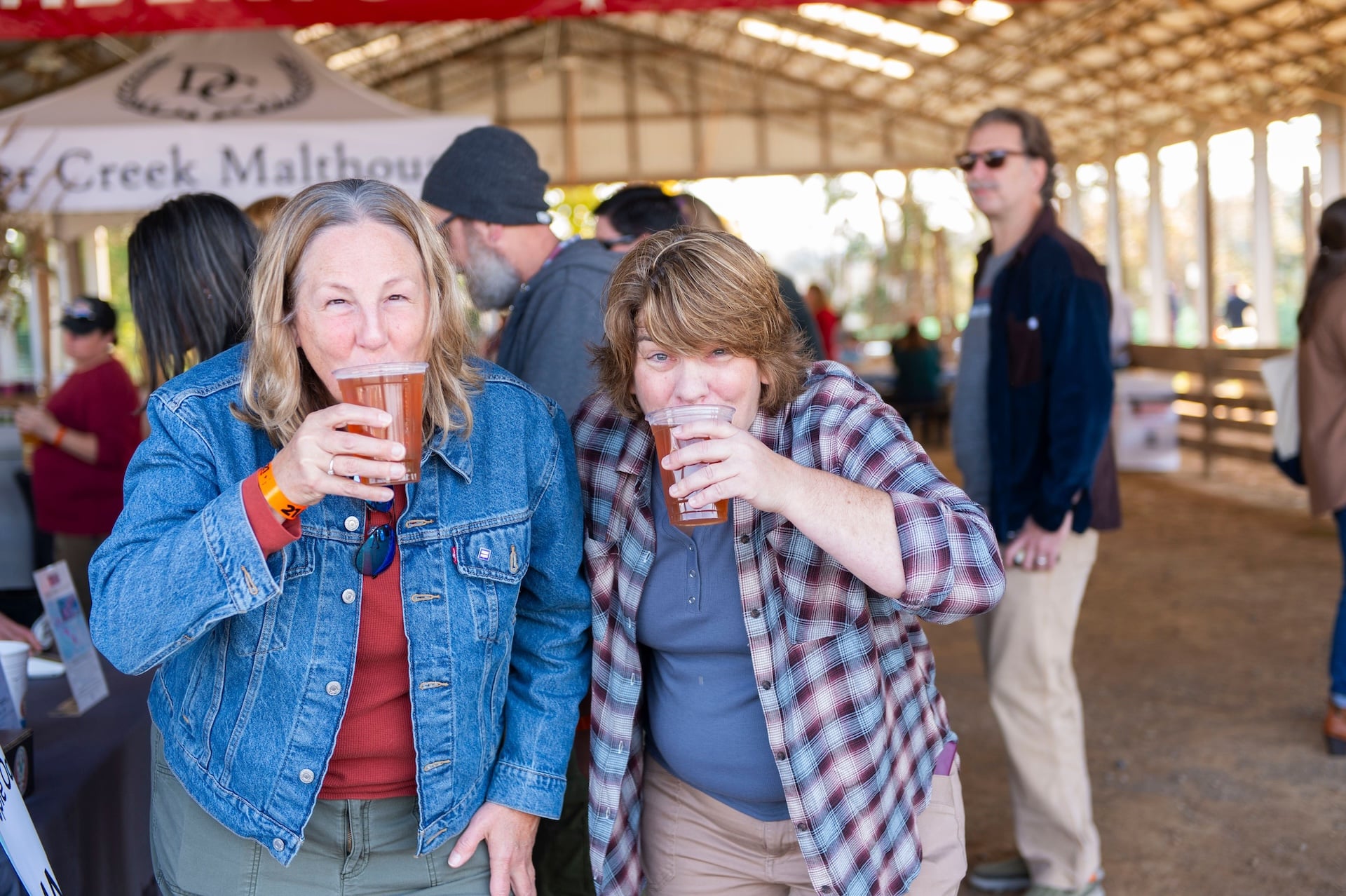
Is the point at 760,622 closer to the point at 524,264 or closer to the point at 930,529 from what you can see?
the point at 930,529

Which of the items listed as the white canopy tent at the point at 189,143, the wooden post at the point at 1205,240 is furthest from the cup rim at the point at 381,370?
the wooden post at the point at 1205,240

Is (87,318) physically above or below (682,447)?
above

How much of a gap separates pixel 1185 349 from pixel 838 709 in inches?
439

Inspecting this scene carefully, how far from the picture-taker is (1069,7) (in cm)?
1462

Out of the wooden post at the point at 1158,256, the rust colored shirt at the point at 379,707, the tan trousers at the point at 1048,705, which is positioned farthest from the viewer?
the wooden post at the point at 1158,256

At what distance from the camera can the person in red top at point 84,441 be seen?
4477 mm

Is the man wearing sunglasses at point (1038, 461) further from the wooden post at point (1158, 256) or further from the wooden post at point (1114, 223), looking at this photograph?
the wooden post at point (1114, 223)

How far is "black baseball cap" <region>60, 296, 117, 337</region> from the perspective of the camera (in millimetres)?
4547

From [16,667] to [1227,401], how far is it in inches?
418

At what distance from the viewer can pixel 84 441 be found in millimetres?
4449

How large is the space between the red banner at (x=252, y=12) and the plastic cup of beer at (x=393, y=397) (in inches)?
122

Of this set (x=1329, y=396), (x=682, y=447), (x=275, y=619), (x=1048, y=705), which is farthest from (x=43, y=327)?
(x=682, y=447)

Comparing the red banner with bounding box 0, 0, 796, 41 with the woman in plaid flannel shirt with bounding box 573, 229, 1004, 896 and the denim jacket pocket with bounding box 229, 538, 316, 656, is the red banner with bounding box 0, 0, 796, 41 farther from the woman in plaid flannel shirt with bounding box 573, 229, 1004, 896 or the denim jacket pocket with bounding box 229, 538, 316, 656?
the denim jacket pocket with bounding box 229, 538, 316, 656

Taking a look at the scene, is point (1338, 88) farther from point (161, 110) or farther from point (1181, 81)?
point (161, 110)
